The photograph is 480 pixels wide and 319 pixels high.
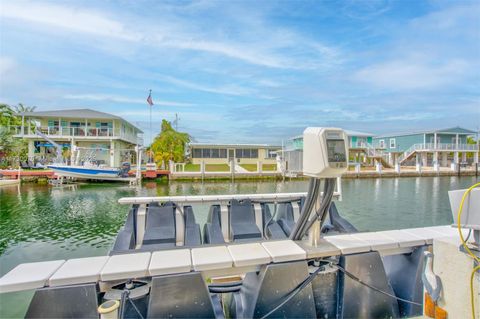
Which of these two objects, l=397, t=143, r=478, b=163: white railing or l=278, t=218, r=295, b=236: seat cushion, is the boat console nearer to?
l=278, t=218, r=295, b=236: seat cushion

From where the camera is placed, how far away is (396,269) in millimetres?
2482

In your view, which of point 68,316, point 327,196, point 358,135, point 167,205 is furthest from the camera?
point 358,135

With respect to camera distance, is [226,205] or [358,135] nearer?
[226,205]

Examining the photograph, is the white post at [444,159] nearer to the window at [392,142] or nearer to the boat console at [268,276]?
the window at [392,142]

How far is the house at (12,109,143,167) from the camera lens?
72.9 ft

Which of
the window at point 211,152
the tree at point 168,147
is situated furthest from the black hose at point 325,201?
the window at point 211,152

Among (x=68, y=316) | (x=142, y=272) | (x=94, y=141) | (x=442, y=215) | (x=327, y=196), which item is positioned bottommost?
(x=442, y=215)

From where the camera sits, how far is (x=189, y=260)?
1.72m

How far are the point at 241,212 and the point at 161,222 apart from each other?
3.96 feet

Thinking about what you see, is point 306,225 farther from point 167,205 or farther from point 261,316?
point 167,205

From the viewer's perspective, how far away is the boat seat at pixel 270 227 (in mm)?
3923

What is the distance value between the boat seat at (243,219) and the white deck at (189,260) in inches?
74.2

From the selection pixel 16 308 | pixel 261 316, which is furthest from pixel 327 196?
pixel 16 308

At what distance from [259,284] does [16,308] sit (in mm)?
3452
